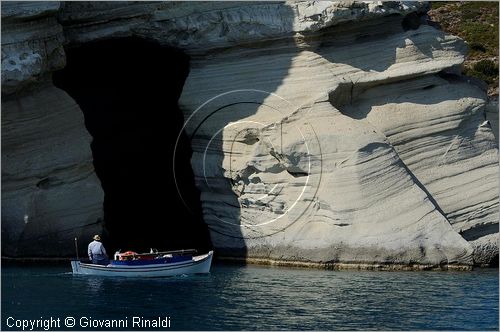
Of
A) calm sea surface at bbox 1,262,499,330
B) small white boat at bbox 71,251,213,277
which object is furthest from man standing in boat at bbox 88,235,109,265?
calm sea surface at bbox 1,262,499,330

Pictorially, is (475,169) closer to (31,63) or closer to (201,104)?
(201,104)

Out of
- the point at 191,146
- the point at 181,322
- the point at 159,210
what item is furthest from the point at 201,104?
the point at 181,322

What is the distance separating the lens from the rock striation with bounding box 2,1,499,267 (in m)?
23.7

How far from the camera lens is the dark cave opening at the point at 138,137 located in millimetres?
26500

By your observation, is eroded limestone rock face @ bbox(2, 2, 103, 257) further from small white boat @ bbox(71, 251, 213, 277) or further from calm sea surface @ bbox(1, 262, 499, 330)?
small white boat @ bbox(71, 251, 213, 277)

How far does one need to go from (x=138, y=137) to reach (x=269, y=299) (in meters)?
8.40

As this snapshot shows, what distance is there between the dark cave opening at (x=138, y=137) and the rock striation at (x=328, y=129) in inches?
29.7

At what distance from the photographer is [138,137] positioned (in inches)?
1070

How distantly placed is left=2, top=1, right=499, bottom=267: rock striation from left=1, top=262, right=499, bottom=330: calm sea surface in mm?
1019

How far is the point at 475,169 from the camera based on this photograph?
24.8 m
